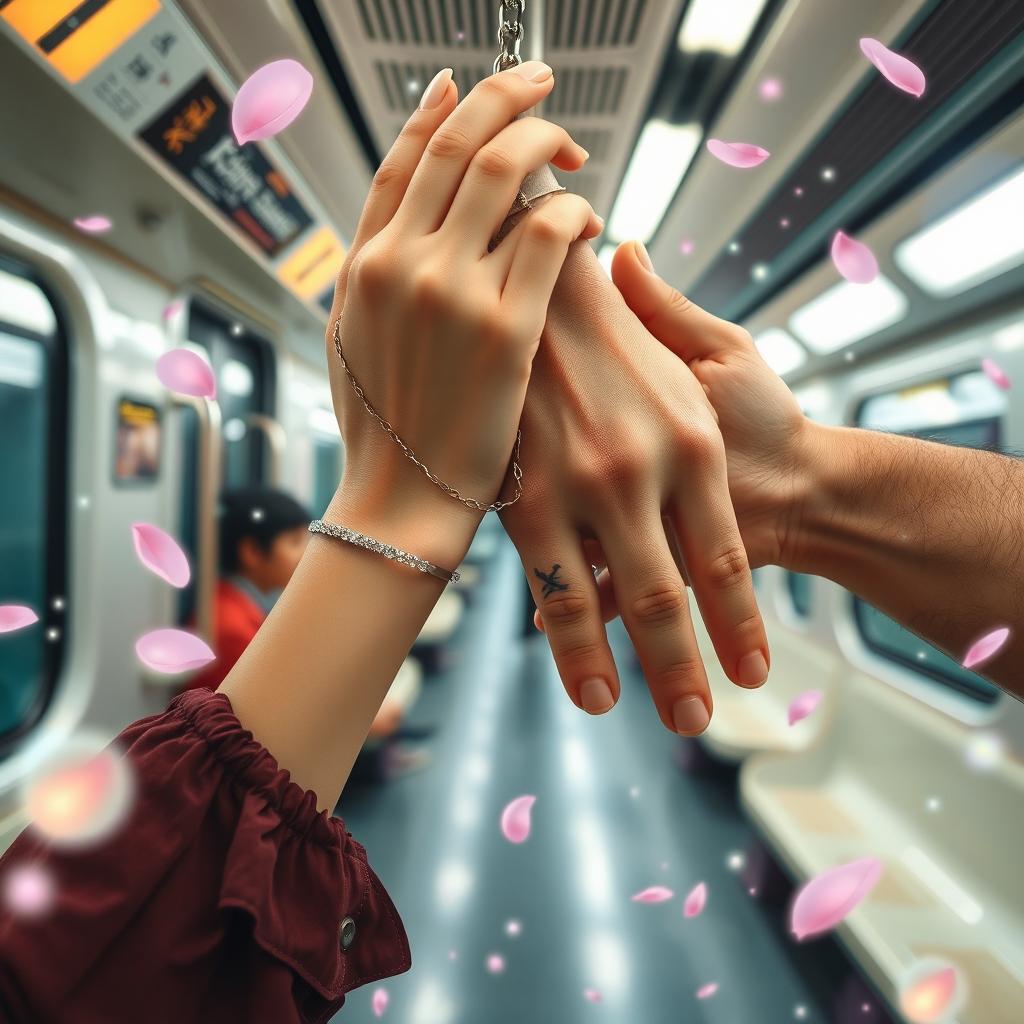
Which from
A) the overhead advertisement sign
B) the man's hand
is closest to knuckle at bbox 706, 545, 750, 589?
the man's hand

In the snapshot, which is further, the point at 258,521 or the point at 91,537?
the point at 258,521

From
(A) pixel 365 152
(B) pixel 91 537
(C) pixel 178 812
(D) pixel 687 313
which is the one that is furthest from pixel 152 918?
(A) pixel 365 152

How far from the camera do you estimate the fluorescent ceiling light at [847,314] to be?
2545 mm

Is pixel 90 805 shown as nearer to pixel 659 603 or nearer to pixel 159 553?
pixel 659 603

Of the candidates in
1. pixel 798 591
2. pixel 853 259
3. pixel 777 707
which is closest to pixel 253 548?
pixel 853 259

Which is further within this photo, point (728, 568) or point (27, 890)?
point (728, 568)

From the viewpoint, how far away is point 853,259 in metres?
2.37

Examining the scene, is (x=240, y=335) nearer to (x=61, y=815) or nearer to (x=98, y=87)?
(x=98, y=87)

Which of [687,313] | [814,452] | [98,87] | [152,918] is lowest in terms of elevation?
[152,918]

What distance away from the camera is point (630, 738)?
447 centimetres

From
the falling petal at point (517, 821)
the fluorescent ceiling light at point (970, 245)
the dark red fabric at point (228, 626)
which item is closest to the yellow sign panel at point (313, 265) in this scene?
the dark red fabric at point (228, 626)

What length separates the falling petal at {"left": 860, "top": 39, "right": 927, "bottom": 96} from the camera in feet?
4.84

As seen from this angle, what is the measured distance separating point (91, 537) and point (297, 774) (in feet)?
7.76

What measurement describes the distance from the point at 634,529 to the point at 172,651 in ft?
9.22
